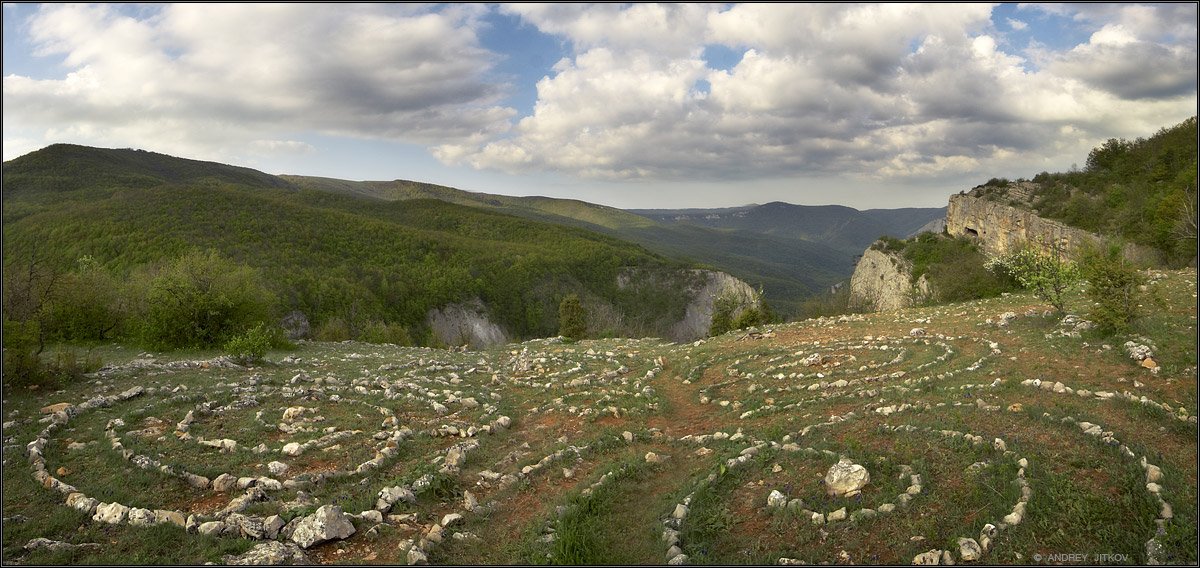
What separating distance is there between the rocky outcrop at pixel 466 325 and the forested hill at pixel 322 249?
2.10 meters

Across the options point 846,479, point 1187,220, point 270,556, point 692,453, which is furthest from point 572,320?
point 270,556

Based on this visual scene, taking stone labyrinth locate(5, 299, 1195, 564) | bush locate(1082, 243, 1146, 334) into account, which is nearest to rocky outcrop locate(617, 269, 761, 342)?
bush locate(1082, 243, 1146, 334)

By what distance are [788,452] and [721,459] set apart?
1.23 metres

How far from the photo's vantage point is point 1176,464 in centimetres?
777

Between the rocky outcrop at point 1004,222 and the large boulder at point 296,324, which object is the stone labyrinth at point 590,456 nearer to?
the rocky outcrop at point 1004,222

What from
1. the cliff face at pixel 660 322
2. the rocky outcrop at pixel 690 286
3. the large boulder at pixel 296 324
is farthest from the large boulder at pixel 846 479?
the rocky outcrop at pixel 690 286

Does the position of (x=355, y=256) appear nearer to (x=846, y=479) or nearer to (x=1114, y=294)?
(x=1114, y=294)

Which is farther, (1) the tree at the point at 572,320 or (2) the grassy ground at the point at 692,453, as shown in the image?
(1) the tree at the point at 572,320

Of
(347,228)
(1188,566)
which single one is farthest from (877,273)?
(347,228)

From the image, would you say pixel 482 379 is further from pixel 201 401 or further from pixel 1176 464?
pixel 1176 464

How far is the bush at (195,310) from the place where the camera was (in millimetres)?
24953

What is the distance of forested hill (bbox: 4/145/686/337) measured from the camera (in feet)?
255

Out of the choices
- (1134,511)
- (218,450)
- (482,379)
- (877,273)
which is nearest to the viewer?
(1134,511)

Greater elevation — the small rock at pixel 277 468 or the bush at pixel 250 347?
the small rock at pixel 277 468
